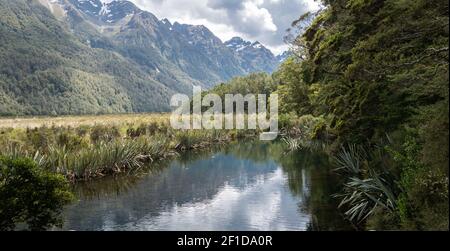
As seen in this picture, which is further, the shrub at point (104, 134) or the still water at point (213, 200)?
the shrub at point (104, 134)

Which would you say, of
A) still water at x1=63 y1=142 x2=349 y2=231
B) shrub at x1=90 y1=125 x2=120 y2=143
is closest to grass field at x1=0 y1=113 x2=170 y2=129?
shrub at x1=90 y1=125 x2=120 y2=143

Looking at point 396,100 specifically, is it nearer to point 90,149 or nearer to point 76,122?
point 90,149

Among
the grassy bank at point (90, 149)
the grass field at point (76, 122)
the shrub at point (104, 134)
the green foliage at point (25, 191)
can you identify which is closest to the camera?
the green foliage at point (25, 191)

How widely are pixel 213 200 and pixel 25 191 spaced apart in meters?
9.61

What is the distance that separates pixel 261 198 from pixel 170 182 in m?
5.70

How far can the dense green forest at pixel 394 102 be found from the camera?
9133 millimetres

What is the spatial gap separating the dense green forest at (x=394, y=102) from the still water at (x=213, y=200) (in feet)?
5.51

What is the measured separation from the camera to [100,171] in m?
23.8

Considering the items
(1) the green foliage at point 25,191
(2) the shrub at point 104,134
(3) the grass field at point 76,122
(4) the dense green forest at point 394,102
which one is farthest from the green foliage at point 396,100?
(3) the grass field at point 76,122

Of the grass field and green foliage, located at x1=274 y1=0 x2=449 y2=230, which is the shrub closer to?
the grass field

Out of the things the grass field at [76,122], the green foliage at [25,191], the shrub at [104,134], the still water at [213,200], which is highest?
the grass field at [76,122]

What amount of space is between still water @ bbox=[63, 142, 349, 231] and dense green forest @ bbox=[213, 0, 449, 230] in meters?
1.68

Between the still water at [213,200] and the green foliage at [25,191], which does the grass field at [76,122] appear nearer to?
the still water at [213,200]
